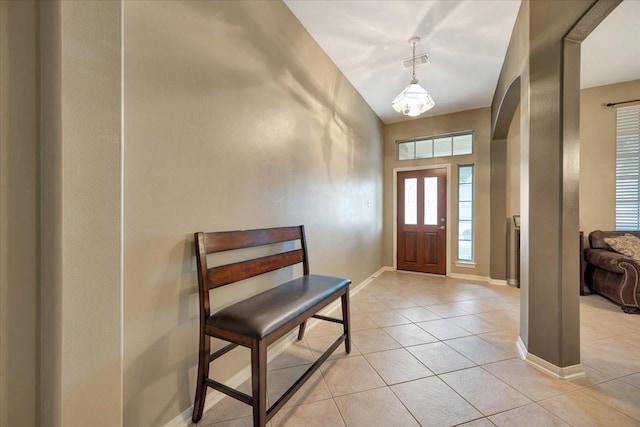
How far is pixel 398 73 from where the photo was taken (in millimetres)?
3283

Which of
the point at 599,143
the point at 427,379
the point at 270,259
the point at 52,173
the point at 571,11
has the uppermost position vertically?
the point at 571,11

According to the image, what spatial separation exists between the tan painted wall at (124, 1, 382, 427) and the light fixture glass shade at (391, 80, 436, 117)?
3.18ft

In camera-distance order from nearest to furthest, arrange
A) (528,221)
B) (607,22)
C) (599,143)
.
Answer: (528,221) → (607,22) → (599,143)

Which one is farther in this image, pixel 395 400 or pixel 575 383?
pixel 575 383

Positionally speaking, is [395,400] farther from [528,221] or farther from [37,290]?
[37,290]

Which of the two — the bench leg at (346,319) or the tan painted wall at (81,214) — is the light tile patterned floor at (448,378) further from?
the tan painted wall at (81,214)

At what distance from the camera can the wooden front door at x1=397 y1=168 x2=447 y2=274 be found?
15.5ft

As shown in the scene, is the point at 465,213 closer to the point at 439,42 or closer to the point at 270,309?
the point at 439,42

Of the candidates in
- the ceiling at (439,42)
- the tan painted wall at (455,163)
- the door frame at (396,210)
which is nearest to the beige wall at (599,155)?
the ceiling at (439,42)

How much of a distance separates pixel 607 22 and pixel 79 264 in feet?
15.2

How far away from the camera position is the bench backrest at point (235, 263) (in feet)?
4.51

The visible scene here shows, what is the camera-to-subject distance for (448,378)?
1813 mm

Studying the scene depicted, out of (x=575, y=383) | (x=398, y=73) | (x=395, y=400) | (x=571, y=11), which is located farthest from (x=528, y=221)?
(x=398, y=73)

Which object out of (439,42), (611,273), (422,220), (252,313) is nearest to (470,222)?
(422,220)
